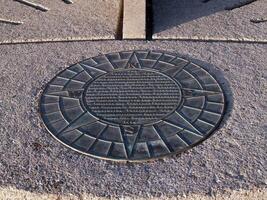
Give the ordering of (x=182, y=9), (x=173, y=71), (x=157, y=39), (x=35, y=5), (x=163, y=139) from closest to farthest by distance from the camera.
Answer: (x=163, y=139) < (x=173, y=71) < (x=157, y=39) < (x=182, y=9) < (x=35, y=5)

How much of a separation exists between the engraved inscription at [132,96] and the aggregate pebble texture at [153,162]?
1.11 ft

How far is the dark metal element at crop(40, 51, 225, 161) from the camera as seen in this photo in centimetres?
258

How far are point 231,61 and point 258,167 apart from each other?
1104mm

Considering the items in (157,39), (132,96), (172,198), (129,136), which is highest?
(157,39)

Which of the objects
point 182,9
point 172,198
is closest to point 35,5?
point 182,9

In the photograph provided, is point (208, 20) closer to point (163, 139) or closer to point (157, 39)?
point (157, 39)

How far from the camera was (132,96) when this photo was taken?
297 cm

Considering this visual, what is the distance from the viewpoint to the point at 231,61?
331 cm

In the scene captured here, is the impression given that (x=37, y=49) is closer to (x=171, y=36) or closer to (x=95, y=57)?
(x=95, y=57)

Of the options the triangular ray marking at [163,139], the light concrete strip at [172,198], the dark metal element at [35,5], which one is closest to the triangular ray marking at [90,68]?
the triangular ray marking at [163,139]

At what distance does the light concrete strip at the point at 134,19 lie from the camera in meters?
3.69

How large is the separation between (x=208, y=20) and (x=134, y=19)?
25.4 inches

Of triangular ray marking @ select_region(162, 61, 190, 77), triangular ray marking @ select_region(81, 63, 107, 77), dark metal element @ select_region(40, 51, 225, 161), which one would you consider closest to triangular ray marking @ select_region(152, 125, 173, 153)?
dark metal element @ select_region(40, 51, 225, 161)

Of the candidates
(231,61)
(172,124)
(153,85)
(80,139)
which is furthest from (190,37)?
(80,139)
